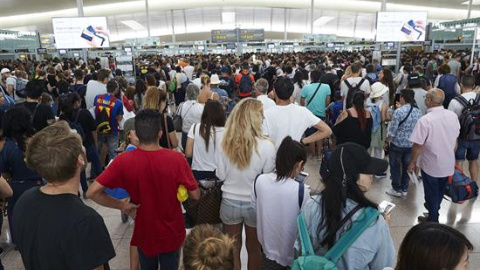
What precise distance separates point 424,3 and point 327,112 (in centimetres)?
3424

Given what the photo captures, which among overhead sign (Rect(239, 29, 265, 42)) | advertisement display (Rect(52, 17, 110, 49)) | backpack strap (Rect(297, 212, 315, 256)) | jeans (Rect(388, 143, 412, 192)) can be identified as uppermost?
overhead sign (Rect(239, 29, 265, 42))

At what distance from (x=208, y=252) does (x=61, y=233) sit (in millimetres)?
685

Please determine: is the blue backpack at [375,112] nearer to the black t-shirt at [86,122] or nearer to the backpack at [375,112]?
A: the backpack at [375,112]


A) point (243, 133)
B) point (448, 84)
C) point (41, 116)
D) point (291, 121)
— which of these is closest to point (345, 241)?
→ point (243, 133)

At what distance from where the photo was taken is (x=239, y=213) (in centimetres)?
277

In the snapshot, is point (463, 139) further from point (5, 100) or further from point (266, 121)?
point (5, 100)

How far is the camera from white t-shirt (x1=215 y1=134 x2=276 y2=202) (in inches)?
106

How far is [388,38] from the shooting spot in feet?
38.1

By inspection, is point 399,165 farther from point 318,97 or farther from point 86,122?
point 86,122

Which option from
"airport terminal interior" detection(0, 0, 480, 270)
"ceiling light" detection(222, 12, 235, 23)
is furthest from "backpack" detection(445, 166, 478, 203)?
"ceiling light" detection(222, 12, 235, 23)

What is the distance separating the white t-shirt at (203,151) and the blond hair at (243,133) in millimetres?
479

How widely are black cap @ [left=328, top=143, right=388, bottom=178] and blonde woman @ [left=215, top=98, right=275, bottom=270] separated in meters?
0.94

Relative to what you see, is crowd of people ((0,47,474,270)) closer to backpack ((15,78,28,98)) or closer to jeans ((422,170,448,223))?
jeans ((422,170,448,223))

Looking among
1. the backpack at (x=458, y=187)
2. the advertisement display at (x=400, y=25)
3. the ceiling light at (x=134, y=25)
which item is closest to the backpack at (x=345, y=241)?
the backpack at (x=458, y=187)
